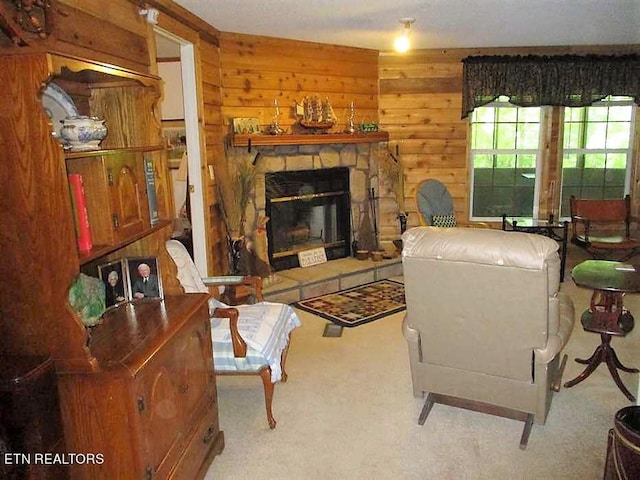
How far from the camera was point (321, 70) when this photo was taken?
5.02 meters

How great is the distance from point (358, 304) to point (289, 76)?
216 cm

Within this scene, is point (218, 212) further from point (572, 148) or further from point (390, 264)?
point (572, 148)

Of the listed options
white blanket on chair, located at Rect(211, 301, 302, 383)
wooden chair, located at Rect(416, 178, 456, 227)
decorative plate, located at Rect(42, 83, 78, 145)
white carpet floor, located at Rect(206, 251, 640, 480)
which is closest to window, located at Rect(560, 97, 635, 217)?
wooden chair, located at Rect(416, 178, 456, 227)

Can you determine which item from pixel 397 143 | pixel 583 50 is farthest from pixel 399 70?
pixel 583 50

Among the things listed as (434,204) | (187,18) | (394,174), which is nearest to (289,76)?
(187,18)

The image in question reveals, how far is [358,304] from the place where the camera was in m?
4.53

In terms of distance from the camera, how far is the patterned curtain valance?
17.6 ft

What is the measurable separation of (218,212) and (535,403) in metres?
2.81

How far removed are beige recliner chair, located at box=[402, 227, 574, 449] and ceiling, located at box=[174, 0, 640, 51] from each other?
208cm

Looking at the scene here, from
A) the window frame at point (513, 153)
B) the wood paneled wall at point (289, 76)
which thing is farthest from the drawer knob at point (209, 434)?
the window frame at point (513, 153)

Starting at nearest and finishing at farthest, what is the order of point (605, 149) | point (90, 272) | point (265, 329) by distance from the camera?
1. point (90, 272)
2. point (265, 329)
3. point (605, 149)

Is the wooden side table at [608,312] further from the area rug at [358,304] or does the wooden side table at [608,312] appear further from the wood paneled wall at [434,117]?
the wood paneled wall at [434,117]

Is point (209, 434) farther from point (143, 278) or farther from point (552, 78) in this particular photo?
point (552, 78)

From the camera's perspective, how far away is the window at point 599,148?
18.6 feet
